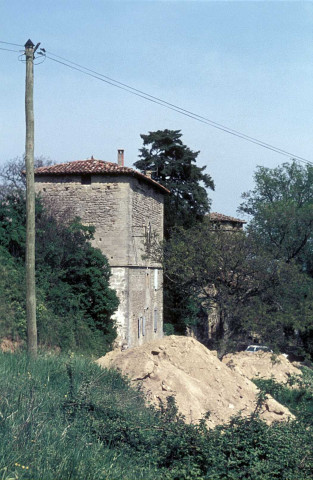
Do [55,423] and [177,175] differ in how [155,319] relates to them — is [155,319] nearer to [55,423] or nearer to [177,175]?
[177,175]

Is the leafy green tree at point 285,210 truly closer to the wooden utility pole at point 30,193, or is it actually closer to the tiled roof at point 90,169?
the tiled roof at point 90,169

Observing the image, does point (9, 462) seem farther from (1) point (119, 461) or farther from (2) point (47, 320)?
(2) point (47, 320)

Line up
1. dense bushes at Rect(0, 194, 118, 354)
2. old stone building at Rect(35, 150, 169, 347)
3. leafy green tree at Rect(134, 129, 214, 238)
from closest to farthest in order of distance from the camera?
dense bushes at Rect(0, 194, 118, 354) → old stone building at Rect(35, 150, 169, 347) → leafy green tree at Rect(134, 129, 214, 238)

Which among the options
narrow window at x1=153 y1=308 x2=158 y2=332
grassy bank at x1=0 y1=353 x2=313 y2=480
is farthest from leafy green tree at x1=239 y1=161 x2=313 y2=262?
grassy bank at x1=0 y1=353 x2=313 y2=480

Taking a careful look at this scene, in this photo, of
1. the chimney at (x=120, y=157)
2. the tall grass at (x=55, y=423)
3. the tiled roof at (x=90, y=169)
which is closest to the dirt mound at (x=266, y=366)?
the tiled roof at (x=90, y=169)

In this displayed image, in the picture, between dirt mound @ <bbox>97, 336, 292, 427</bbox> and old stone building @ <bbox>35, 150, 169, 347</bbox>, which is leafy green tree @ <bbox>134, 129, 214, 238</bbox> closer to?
old stone building @ <bbox>35, 150, 169, 347</bbox>

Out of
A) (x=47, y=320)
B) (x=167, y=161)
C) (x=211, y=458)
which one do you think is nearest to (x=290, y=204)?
(x=167, y=161)

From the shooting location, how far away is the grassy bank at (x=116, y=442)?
7.07 meters

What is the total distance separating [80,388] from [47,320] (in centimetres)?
1189

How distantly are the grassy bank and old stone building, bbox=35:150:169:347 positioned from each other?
17.5 m

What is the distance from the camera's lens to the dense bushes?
2194 centimetres

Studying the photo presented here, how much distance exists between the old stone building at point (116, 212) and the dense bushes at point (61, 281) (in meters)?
0.95

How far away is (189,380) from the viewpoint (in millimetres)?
15211

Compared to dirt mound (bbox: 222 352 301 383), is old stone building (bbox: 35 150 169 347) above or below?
above
